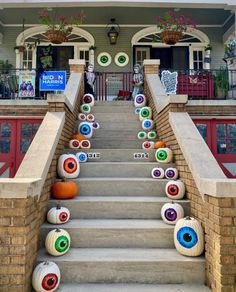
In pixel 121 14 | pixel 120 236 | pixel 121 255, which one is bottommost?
pixel 121 255

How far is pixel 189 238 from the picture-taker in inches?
116

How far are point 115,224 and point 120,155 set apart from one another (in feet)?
5.71

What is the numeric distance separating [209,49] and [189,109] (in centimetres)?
547

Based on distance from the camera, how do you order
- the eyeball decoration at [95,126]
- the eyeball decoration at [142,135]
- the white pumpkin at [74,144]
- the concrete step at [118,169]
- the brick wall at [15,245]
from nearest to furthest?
the brick wall at [15,245]
the concrete step at [118,169]
the white pumpkin at [74,144]
the eyeball decoration at [142,135]
the eyeball decoration at [95,126]

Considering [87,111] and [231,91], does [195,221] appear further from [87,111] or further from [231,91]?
[231,91]

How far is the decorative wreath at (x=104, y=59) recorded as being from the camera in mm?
10905

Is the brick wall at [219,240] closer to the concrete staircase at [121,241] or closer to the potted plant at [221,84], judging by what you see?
the concrete staircase at [121,241]

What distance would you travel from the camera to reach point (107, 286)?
2758mm

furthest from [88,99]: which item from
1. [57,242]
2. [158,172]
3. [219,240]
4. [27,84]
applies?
[219,240]

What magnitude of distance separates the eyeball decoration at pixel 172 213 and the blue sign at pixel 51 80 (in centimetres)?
375

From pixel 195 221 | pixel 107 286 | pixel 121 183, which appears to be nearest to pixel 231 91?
pixel 121 183

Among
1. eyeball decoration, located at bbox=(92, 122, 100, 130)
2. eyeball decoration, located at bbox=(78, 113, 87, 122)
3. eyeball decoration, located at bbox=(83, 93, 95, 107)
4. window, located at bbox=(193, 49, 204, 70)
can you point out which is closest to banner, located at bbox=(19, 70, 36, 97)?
eyeball decoration, located at bbox=(83, 93, 95, 107)

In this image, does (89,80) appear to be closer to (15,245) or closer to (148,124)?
(148,124)

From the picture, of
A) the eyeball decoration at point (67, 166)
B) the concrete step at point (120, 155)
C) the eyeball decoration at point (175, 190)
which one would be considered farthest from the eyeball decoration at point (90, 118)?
the eyeball decoration at point (175, 190)
